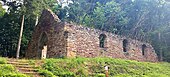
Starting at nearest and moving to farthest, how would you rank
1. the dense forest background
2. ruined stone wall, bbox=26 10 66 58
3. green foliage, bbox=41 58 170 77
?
green foliage, bbox=41 58 170 77 < ruined stone wall, bbox=26 10 66 58 < the dense forest background

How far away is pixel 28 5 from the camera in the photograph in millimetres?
19391

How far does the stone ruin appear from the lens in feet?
54.4

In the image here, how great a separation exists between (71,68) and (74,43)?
3.59 m

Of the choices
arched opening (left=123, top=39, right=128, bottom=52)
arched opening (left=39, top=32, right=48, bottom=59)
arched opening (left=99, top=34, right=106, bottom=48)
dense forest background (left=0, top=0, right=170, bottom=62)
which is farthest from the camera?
dense forest background (left=0, top=0, right=170, bottom=62)

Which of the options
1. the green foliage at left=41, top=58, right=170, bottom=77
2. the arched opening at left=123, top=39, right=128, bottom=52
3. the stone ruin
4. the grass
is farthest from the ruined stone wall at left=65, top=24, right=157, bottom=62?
the grass

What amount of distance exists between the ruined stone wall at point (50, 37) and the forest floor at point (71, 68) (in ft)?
8.13

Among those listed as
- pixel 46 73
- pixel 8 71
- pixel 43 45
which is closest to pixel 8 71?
pixel 8 71

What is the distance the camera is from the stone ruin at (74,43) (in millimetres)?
16578

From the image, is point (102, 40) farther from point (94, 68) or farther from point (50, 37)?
point (94, 68)

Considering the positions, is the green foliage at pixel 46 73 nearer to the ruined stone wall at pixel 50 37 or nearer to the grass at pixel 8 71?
the grass at pixel 8 71

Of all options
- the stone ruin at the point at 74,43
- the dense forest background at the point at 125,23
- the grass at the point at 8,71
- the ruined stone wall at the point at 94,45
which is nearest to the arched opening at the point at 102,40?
the stone ruin at the point at 74,43

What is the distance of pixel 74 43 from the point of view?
16578mm

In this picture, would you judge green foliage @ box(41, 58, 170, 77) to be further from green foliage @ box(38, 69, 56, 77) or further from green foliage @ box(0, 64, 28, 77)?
green foliage @ box(0, 64, 28, 77)

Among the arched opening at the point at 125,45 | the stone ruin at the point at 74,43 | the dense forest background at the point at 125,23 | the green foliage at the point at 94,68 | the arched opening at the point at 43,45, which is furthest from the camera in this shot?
the dense forest background at the point at 125,23
